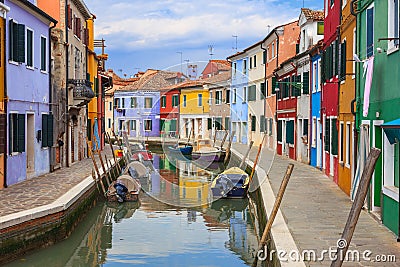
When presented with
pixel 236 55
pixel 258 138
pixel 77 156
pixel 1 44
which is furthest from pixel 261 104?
pixel 1 44

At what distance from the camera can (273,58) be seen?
36469 mm

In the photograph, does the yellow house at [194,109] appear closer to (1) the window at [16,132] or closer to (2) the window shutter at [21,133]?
(2) the window shutter at [21,133]

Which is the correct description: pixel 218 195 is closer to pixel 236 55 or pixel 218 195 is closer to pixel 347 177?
pixel 347 177

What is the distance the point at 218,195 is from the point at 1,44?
932cm

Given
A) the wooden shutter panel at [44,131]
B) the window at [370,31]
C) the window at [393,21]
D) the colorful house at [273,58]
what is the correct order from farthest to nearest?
the colorful house at [273,58]
the wooden shutter panel at [44,131]
the window at [370,31]
the window at [393,21]

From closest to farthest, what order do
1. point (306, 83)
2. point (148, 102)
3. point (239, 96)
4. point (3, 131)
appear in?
point (3, 131)
point (306, 83)
point (239, 96)
point (148, 102)

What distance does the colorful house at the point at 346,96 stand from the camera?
48.3 ft

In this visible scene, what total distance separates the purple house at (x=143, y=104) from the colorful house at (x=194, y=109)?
442cm

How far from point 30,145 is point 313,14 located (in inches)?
575

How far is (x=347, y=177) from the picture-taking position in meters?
15.3

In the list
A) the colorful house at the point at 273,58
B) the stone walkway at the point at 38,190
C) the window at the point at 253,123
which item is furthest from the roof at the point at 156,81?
the stone walkway at the point at 38,190

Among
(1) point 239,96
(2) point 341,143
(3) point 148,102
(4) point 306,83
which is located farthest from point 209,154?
(3) point 148,102

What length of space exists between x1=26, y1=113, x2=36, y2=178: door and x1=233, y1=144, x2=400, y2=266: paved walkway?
7.82m

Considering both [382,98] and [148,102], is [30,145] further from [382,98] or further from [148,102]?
[148,102]
